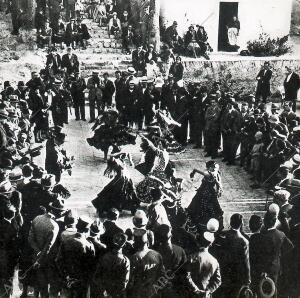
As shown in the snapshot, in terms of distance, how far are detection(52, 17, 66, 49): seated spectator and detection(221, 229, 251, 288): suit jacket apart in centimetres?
1313

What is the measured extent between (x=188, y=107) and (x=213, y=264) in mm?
7309

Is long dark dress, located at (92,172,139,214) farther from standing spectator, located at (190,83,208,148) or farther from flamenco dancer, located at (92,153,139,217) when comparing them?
standing spectator, located at (190,83,208,148)

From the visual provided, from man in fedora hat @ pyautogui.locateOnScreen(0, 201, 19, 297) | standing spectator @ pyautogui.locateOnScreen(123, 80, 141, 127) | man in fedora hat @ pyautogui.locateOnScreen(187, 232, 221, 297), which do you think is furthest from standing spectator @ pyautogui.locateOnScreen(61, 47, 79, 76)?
man in fedora hat @ pyautogui.locateOnScreen(187, 232, 221, 297)

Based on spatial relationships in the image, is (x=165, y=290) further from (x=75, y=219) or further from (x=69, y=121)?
(x=69, y=121)

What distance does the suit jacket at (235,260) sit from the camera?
553cm

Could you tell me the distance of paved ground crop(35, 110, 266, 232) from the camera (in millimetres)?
9133

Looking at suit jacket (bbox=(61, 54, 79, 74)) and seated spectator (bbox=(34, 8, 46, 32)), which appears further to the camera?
seated spectator (bbox=(34, 8, 46, 32))

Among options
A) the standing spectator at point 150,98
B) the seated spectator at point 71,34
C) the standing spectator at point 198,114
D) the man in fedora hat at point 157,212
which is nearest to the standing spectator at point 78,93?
the standing spectator at point 150,98

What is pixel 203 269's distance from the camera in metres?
5.16

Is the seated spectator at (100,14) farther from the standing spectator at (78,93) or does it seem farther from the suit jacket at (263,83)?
the suit jacket at (263,83)

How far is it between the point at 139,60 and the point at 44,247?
12.1 metres

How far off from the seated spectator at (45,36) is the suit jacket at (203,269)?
13033mm

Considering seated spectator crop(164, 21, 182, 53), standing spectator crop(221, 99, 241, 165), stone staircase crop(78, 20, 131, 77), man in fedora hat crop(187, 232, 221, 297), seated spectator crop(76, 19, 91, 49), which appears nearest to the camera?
man in fedora hat crop(187, 232, 221, 297)

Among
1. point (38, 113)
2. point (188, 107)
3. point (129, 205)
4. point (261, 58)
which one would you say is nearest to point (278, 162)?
point (129, 205)
